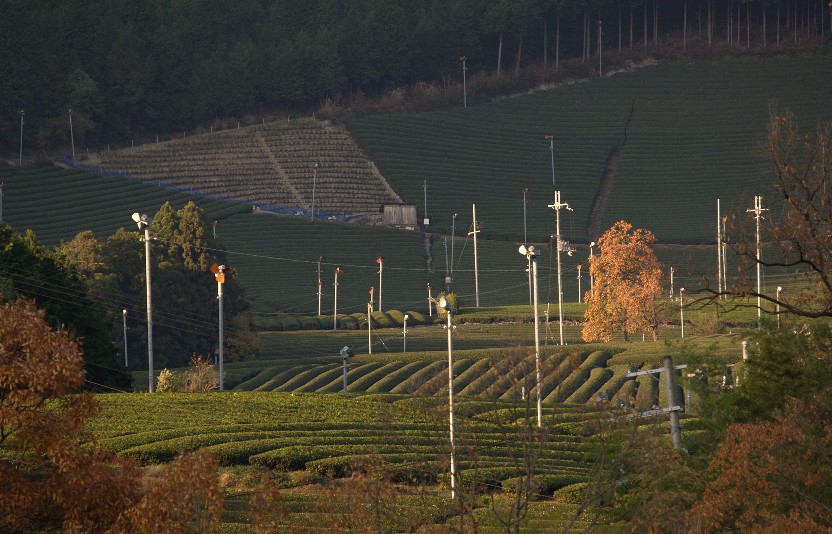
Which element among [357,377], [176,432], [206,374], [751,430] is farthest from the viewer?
[357,377]

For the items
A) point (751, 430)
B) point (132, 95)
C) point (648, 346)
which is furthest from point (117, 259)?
point (132, 95)

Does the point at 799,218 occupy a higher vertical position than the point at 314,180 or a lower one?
lower

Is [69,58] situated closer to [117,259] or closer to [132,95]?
[132,95]

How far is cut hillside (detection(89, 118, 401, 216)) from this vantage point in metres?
112

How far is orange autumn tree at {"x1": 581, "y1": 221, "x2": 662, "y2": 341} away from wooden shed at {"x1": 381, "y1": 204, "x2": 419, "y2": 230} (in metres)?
34.8

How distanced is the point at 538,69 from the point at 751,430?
126921 millimetres

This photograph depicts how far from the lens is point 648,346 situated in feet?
210

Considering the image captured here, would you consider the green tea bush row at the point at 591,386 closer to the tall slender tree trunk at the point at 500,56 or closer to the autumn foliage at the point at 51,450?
the autumn foliage at the point at 51,450

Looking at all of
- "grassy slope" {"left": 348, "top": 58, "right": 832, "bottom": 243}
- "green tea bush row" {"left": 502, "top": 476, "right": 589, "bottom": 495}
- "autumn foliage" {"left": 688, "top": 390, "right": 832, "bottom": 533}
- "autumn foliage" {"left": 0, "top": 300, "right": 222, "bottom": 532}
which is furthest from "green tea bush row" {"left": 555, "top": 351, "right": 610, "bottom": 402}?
"grassy slope" {"left": 348, "top": 58, "right": 832, "bottom": 243}

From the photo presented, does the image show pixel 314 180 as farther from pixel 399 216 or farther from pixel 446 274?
pixel 446 274

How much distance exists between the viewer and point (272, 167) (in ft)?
387

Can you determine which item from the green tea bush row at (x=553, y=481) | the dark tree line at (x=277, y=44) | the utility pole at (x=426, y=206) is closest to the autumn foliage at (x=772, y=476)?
the green tea bush row at (x=553, y=481)

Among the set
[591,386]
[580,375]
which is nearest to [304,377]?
[580,375]

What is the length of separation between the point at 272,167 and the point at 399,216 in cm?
1662
